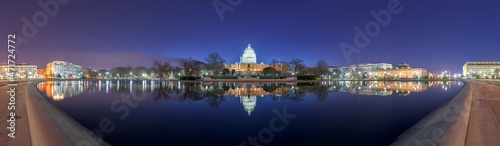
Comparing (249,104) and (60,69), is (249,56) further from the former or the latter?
(249,104)

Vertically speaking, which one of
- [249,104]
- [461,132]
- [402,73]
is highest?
[402,73]

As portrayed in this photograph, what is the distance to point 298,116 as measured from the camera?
13.3 m

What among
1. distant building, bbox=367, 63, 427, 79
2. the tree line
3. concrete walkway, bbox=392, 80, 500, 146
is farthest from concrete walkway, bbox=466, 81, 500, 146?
distant building, bbox=367, 63, 427, 79

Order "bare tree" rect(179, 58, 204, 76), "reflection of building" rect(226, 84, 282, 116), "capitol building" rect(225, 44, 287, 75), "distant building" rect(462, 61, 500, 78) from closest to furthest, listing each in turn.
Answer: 1. "reflection of building" rect(226, 84, 282, 116)
2. "bare tree" rect(179, 58, 204, 76)
3. "capitol building" rect(225, 44, 287, 75)
4. "distant building" rect(462, 61, 500, 78)

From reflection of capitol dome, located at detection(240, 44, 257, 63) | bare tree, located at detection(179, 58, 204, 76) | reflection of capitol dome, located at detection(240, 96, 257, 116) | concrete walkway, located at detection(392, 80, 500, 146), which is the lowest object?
reflection of capitol dome, located at detection(240, 96, 257, 116)

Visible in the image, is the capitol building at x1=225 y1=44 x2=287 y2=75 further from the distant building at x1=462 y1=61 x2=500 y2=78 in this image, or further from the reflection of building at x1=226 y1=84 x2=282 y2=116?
the distant building at x1=462 y1=61 x2=500 y2=78

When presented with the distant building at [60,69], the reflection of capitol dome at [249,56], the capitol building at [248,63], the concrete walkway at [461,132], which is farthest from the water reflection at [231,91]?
the distant building at [60,69]

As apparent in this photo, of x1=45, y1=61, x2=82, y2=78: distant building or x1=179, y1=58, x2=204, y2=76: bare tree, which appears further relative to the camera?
x1=45, y1=61, x2=82, y2=78: distant building

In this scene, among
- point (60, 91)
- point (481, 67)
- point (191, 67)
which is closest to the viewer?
point (60, 91)

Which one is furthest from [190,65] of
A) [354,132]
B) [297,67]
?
[354,132]

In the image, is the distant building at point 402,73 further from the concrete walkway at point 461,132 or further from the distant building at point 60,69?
the distant building at point 60,69

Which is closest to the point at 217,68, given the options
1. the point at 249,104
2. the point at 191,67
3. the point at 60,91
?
the point at 191,67

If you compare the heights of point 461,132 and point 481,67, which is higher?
point 481,67

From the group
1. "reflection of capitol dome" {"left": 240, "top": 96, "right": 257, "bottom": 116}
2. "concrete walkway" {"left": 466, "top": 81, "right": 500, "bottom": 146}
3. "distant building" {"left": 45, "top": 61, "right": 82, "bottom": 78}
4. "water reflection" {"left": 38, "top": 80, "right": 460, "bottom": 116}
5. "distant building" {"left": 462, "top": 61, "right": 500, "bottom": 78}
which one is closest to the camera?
"concrete walkway" {"left": 466, "top": 81, "right": 500, "bottom": 146}
